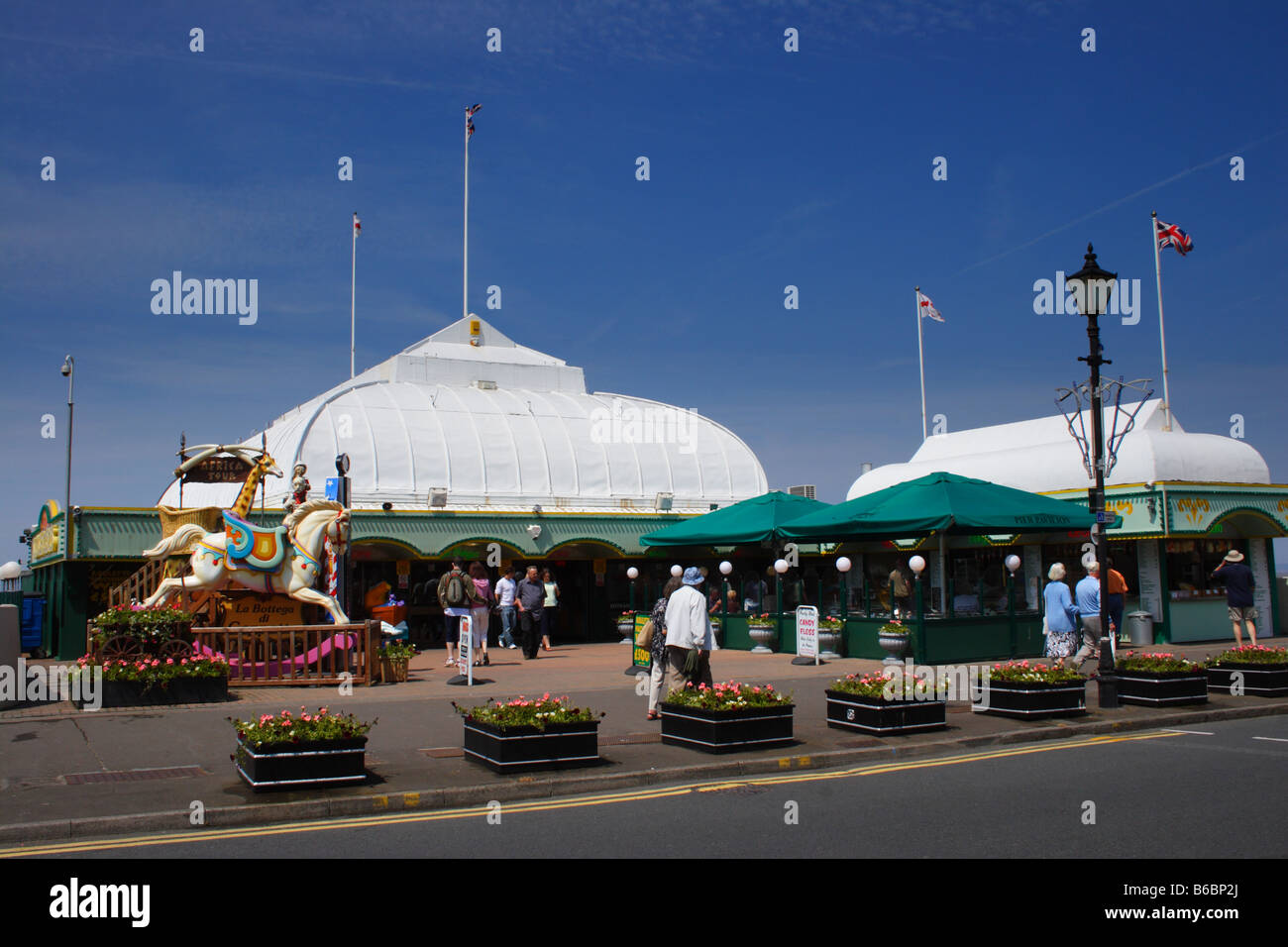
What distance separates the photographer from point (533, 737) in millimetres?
9836

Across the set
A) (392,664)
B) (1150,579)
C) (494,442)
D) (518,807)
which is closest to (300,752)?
(518,807)

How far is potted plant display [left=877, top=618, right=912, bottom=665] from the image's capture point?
19.6 metres

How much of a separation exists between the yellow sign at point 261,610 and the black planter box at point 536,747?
9915 mm

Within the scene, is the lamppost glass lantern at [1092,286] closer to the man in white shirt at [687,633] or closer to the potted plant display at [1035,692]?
the potted plant display at [1035,692]

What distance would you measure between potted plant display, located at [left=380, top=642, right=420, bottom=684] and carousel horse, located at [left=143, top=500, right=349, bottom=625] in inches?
34.6

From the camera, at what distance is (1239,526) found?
25203 millimetres

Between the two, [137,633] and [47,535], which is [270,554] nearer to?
[137,633]

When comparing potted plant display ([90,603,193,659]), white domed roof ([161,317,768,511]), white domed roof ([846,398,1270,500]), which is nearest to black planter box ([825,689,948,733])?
potted plant display ([90,603,193,659])

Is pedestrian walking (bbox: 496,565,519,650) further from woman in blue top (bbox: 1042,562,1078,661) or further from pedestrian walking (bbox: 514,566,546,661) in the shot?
woman in blue top (bbox: 1042,562,1078,661)

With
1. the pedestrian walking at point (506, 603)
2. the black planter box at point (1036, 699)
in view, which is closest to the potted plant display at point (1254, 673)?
the black planter box at point (1036, 699)

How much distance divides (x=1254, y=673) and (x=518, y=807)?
1124cm

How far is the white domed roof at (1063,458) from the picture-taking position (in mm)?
23828
